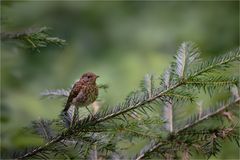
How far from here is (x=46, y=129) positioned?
201 centimetres

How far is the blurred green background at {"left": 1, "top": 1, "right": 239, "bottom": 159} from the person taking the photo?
5082 mm

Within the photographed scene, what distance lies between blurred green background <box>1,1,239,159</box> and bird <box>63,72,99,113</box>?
1.92 metres

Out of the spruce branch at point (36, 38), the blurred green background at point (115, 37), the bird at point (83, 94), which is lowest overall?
the bird at point (83, 94)

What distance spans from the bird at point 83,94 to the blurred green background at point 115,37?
1919mm

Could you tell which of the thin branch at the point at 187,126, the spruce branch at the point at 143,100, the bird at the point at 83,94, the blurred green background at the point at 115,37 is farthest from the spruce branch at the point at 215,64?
the blurred green background at the point at 115,37

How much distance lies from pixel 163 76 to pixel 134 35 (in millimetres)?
4951

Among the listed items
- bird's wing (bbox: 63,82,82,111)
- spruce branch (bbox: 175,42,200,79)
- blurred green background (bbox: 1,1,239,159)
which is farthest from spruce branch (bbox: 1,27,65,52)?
blurred green background (bbox: 1,1,239,159)

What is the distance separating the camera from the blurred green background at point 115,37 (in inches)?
200

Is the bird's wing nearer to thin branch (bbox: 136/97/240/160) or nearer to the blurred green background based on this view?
thin branch (bbox: 136/97/240/160)

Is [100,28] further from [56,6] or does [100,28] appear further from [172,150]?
[172,150]

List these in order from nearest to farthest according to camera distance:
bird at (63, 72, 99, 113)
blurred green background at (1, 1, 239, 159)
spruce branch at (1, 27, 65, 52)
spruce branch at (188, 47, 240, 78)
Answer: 1. spruce branch at (188, 47, 240, 78)
2. spruce branch at (1, 27, 65, 52)
3. bird at (63, 72, 99, 113)
4. blurred green background at (1, 1, 239, 159)

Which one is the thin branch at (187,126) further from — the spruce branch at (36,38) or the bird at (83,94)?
the spruce branch at (36,38)

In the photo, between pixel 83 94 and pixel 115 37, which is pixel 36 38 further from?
pixel 115 37

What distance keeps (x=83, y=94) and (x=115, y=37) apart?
15.5ft
